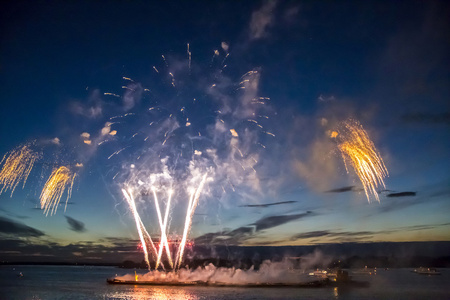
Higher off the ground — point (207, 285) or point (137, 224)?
point (137, 224)

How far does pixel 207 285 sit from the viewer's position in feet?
292

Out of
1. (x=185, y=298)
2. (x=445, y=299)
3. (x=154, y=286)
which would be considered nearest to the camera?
(x=185, y=298)

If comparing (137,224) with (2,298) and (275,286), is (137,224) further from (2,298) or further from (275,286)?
(275,286)

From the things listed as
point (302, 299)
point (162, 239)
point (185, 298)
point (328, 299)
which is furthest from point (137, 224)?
point (328, 299)

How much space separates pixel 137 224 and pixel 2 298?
40048mm

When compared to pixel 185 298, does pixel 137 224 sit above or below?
above

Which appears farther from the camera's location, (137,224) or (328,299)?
(328,299)

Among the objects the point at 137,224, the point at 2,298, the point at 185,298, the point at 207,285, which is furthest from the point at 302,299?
the point at 2,298

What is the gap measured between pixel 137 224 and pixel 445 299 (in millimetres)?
66738

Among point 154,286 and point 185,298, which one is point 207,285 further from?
point 185,298

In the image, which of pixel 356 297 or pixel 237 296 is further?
pixel 356 297

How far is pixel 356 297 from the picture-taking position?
242 ft

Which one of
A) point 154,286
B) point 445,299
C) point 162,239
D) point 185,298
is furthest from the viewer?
point 154,286

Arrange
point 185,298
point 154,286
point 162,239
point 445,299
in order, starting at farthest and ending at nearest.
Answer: point 154,286, point 445,299, point 185,298, point 162,239
